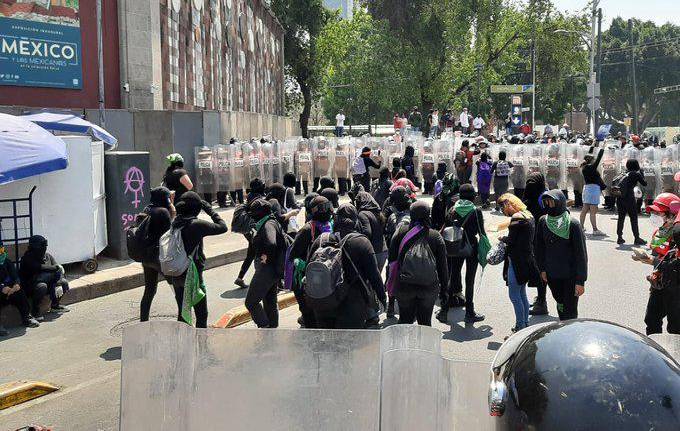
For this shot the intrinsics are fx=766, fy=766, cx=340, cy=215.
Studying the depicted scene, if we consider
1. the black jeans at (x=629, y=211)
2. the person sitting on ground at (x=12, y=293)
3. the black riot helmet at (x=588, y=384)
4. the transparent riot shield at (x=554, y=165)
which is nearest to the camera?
the black riot helmet at (x=588, y=384)

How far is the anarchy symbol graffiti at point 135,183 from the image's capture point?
1188cm

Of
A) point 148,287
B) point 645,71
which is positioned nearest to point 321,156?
point 148,287

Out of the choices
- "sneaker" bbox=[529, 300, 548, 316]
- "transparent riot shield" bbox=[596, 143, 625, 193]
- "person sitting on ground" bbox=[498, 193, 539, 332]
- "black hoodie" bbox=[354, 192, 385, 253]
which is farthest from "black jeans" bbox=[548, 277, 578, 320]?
"transparent riot shield" bbox=[596, 143, 625, 193]

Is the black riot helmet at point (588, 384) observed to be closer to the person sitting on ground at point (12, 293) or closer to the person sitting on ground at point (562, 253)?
the person sitting on ground at point (562, 253)

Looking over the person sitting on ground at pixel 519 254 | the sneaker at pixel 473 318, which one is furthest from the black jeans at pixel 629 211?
the person sitting on ground at pixel 519 254

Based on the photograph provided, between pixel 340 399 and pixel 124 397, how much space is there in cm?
97

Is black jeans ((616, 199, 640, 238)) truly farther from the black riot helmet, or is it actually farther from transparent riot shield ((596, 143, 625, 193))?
the black riot helmet

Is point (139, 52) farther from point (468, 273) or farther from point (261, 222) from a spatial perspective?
point (468, 273)

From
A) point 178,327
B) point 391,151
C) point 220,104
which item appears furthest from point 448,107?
point 178,327

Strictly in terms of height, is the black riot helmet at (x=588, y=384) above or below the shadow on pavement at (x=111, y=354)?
above

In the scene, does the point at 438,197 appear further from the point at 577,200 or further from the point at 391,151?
the point at 391,151

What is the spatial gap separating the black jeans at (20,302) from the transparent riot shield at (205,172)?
31.4ft

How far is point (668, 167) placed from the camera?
17.7 m

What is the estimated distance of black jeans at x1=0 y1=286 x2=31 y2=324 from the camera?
881 centimetres
